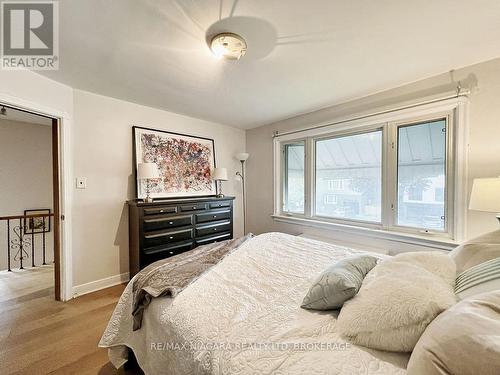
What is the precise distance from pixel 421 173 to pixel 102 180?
371 centimetres

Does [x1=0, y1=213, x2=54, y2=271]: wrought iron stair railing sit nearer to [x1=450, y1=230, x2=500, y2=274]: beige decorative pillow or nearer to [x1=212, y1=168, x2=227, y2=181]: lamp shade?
[x1=212, y1=168, x2=227, y2=181]: lamp shade

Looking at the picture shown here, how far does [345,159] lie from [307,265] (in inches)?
76.8

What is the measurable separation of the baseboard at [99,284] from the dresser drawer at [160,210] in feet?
3.21

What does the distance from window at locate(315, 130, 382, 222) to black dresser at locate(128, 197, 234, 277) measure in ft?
5.29

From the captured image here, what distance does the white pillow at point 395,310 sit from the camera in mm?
768

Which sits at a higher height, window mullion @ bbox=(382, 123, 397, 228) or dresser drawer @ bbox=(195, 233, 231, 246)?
window mullion @ bbox=(382, 123, 397, 228)

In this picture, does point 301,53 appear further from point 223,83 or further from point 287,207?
point 287,207

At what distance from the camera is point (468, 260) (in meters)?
1.22

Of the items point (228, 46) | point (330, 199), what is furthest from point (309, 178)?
point (228, 46)

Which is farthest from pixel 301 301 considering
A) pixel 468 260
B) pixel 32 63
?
pixel 32 63

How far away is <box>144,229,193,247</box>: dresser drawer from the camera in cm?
267

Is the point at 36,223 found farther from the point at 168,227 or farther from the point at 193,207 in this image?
the point at 193,207

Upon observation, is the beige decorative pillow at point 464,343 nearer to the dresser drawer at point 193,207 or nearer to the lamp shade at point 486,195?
the lamp shade at point 486,195

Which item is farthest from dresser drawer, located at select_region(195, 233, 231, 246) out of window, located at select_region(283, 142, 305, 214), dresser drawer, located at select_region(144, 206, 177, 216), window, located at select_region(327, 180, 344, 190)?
window, located at select_region(327, 180, 344, 190)
